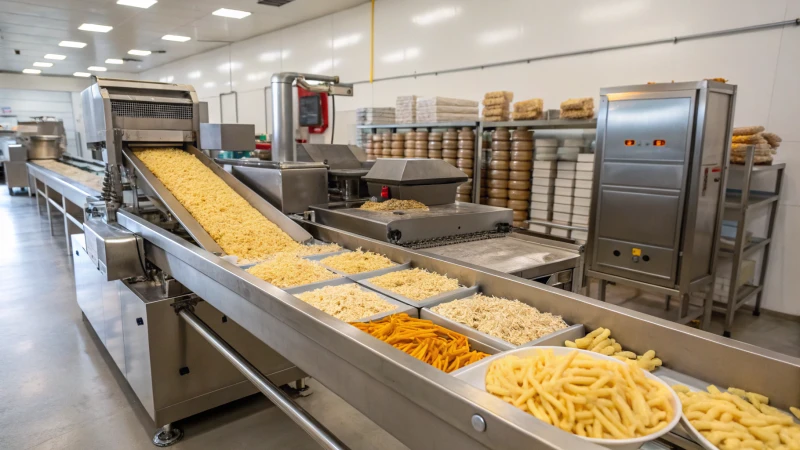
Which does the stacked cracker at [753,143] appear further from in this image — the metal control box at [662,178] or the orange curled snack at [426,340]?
the orange curled snack at [426,340]

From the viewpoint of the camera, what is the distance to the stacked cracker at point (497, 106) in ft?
15.7

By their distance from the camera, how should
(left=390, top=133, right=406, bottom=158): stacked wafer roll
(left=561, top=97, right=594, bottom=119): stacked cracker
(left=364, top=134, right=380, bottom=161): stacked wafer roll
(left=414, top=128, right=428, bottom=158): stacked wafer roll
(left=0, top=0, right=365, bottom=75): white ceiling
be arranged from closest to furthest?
(left=561, top=97, right=594, bottom=119): stacked cracker < (left=414, top=128, right=428, bottom=158): stacked wafer roll < (left=390, top=133, right=406, bottom=158): stacked wafer roll < (left=364, top=134, right=380, bottom=161): stacked wafer roll < (left=0, top=0, right=365, bottom=75): white ceiling

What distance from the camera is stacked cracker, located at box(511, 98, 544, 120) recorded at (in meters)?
4.41

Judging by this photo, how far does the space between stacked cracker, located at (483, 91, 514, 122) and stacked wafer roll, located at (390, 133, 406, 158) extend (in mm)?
1120

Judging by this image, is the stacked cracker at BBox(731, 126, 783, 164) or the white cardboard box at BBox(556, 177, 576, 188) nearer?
the stacked cracker at BBox(731, 126, 783, 164)

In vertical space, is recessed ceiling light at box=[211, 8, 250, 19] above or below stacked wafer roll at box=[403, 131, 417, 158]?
above

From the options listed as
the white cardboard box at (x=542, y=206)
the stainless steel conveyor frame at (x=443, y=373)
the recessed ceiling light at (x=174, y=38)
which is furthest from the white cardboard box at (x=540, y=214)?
the recessed ceiling light at (x=174, y=38)

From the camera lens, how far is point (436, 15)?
6035mm

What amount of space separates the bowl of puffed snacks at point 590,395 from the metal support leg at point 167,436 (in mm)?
1976

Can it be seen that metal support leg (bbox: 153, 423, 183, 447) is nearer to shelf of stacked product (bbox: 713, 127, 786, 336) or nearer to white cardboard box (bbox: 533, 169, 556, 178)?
white cardboard box (bbox: 533, 169, 556, 178)

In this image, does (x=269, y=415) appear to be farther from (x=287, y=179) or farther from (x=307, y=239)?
(x=287, y=179)

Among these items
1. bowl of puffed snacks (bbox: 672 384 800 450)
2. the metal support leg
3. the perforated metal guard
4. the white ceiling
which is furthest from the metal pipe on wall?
the white ceiling

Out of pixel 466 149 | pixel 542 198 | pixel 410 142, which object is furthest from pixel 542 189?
pixel 410 142

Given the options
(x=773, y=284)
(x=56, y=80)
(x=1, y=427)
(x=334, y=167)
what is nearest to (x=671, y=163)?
(x=773, y=284)
